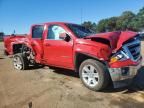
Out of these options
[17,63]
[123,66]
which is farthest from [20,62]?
[123,66]

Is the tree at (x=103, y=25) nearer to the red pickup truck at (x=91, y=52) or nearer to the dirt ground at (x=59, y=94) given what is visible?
the red pickup truck at (x=91, y=52)

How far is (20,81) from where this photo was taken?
25.3ft

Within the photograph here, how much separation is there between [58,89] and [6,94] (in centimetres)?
134

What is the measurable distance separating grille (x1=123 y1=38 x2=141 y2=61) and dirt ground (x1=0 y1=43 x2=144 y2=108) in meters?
0.90

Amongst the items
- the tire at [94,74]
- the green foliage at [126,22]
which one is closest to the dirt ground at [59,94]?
the tire at [94,74]

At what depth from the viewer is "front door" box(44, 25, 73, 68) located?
7340 millimetres

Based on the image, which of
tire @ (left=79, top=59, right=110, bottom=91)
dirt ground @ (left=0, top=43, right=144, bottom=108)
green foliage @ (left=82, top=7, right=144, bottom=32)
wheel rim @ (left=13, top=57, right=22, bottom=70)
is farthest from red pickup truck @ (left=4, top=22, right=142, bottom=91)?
green foliage @ (left=82, top=7, right=144, bottom=32)

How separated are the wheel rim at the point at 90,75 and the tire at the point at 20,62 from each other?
348 centimetres

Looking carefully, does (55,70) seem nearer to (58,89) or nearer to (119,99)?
(58,89)

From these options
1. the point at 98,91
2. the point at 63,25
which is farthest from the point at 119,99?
the point at 63,25

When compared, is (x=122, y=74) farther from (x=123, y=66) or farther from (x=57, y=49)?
(x=57, y=49)

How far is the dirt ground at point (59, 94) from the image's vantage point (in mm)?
5523

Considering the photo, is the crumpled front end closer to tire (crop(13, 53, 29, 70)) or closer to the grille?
the grille

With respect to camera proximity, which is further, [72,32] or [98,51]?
[72,32]
